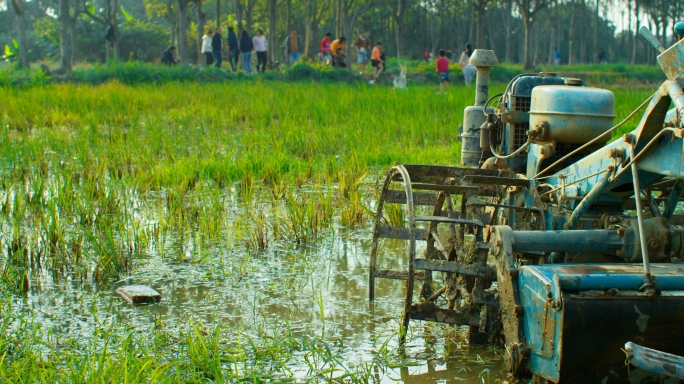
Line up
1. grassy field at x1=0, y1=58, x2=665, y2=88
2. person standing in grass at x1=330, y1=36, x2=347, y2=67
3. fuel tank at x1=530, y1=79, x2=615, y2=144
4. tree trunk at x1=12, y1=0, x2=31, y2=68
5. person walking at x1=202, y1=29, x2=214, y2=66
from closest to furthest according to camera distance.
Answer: fuel tank at x1=530, y1=79, x2=615, y2=144 < grassy field at x1=0, y1=58, x2=665, y2=88 < tree trunk at x1=12, y1=0, x2=31, y2=68 < person walking at x1=202, y1=29, x2=214, y2=66 < person standing in grass at x1=330, y1=36, x2=347, y2=67

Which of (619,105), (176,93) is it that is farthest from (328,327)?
(176,93)

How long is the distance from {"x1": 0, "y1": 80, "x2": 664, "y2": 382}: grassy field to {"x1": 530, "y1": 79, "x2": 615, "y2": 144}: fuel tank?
145 cm

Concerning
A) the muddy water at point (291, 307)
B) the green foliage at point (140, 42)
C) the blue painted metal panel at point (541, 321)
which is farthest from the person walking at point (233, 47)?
the blue painted metal panel at point (541, 321)

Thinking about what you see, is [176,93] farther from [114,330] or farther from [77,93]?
[114,330]

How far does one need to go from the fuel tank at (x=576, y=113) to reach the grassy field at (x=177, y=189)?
1448 millimetres

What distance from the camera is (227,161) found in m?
8.04

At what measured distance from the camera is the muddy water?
144 inches

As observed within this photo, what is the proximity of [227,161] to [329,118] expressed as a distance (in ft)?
12.0

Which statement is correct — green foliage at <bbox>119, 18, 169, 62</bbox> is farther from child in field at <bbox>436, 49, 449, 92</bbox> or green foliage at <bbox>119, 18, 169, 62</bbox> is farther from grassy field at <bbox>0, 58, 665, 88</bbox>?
child in field at <bbox>436, 49, 449, 92</bbox>

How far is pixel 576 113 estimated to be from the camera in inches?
156

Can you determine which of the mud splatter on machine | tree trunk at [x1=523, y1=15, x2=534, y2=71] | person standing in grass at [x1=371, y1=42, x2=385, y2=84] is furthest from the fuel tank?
tree trunk at [x1=523, y1=15, x2=534, y2=71]

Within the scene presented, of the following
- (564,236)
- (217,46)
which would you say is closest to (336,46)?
(217,46)

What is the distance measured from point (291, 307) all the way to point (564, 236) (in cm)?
158

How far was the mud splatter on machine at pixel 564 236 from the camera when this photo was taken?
9.68ft
